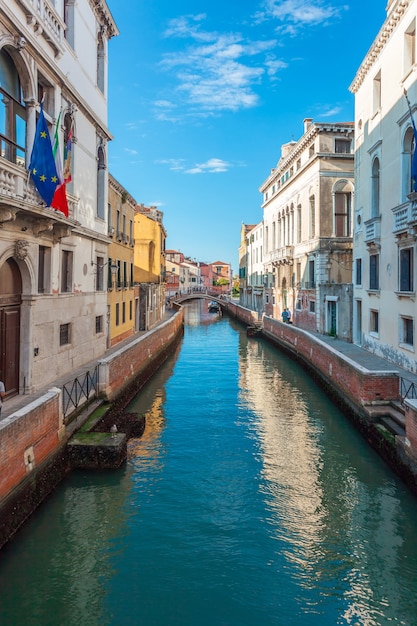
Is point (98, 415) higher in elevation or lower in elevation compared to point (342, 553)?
higher

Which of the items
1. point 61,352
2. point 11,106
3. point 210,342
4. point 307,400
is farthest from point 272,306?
point 11,106

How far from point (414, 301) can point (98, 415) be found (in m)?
9.28

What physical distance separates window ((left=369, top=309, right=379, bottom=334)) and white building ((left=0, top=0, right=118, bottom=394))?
10.1 metres

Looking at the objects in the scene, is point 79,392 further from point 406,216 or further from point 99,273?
point 406,216

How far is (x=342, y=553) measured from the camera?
666 centimetres

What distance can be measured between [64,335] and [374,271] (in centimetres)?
1131

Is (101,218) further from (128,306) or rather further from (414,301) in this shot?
(414,301)

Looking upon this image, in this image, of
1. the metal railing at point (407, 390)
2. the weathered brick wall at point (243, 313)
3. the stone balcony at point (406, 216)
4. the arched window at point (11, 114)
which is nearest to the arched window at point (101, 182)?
the arched window at point (11, 114)

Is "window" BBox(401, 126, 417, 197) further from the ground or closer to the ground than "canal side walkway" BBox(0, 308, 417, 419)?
further from the ground

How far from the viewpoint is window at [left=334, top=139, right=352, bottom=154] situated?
1035 inches

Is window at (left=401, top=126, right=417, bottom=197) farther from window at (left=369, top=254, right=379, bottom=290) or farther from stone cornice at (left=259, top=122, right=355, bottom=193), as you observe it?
stone cornice at (left=259, top=122, right=355, bottom=193)

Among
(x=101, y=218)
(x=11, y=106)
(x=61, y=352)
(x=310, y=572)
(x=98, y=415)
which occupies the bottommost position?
(x=310, y=572)

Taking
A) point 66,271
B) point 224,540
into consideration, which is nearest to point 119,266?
point 66,271

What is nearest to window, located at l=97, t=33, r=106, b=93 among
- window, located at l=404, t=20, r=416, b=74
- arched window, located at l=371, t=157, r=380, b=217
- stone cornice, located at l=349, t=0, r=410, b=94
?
stone cornice, located at l=349, t=0, r=410, b=94
